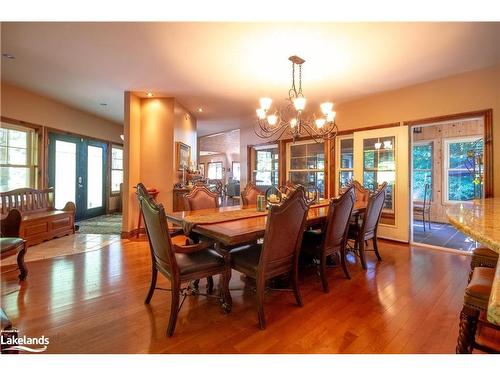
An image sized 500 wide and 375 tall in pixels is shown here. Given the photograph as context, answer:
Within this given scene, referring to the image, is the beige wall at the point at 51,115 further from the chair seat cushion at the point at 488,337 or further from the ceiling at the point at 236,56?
the chair seat cushion at the point at 488,337

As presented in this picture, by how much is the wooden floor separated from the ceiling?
2.58 metres

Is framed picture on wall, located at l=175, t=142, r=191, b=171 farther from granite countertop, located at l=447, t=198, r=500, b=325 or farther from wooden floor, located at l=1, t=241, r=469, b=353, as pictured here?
granite countertop, located at l=447, t=198, r=500, b=325

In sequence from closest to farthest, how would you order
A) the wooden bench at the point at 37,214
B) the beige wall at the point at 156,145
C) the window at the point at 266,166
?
the wooden bench at the point at 37,214
the beige wall at the point at 156,145
the window at the point at 266,166

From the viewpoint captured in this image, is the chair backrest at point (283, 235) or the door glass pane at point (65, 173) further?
the door glass pane at point (65, 173)

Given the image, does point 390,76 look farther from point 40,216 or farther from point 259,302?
point 40,216

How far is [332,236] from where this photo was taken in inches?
96.1

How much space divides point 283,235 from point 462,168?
6.12m

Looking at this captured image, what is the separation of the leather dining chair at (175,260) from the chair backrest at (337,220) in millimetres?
1054

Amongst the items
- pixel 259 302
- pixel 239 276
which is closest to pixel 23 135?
pixel 239 276

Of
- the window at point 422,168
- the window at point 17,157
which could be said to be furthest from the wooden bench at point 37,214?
the window at point 422,168

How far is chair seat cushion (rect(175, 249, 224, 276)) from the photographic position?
70.9 inches

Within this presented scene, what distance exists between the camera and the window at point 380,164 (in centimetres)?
420

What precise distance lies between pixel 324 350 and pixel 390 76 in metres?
3.69

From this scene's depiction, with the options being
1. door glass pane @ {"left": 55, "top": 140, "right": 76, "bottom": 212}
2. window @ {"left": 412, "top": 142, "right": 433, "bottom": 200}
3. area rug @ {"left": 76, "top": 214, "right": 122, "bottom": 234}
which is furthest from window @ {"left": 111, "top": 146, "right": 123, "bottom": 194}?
window @ {"left": 412, "top": 142, "right": 433, "bottom": 200}
